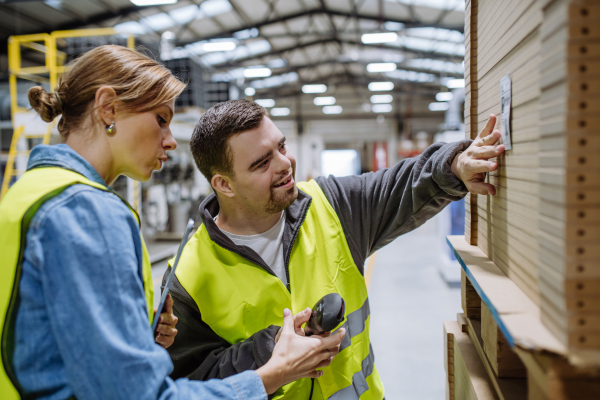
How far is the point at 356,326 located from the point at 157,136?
1118 mm

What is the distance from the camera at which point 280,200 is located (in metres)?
1.72

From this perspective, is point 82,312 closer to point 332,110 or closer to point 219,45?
point 219,45

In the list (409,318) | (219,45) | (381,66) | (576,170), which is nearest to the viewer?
(576,170)

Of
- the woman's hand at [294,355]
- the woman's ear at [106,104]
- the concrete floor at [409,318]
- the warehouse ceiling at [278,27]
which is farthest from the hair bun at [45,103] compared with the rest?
the warehouse ceiling at [278,27]

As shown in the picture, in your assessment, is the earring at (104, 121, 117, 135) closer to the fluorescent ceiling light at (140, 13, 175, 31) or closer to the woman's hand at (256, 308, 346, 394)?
the woman's hand at (256, 308, 346, 394)

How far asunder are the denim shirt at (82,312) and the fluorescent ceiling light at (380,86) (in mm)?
18466

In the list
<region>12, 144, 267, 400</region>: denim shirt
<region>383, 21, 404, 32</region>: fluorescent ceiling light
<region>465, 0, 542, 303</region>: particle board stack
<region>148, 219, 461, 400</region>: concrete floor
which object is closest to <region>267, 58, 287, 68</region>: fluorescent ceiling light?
<region>383, 21, 404, 32</region>: fluorescent ceiling light

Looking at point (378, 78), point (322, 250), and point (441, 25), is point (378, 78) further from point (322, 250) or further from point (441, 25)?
point (322, 250)

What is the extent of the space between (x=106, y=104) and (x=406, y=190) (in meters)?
1.14

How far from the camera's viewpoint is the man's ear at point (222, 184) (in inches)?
69.8

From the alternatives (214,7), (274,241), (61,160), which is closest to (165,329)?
(274,241)

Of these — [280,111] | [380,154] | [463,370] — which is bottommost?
[463,370]

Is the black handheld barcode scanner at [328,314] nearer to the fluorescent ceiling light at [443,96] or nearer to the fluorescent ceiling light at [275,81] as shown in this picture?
the fluorescent ceiling light at [275,81]

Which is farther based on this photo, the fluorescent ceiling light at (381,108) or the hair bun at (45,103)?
the fluorescent ceiling light at (381,108)
